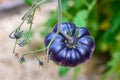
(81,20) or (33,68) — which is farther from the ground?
(81,20)

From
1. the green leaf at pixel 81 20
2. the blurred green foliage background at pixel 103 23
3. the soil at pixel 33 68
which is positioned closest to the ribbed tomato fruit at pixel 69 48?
the green leaf at pixel 81 20

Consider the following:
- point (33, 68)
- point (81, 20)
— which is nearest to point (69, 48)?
point (81, 20)

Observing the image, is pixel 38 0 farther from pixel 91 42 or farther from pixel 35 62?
pixel 35 62

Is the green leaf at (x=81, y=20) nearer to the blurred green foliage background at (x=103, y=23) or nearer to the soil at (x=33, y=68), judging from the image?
the blurred green foliage background at (x=103, y=23)

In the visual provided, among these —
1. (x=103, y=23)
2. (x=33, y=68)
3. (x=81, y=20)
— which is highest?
(x=81, y=20)

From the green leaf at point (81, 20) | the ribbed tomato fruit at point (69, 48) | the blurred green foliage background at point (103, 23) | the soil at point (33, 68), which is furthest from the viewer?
the soil at point (33, 68)

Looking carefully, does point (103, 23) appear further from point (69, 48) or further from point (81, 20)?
point (69, 48)

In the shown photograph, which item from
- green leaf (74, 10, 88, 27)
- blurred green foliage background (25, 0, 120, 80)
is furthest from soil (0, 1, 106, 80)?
green leaf (74, 10, 88, 27)
